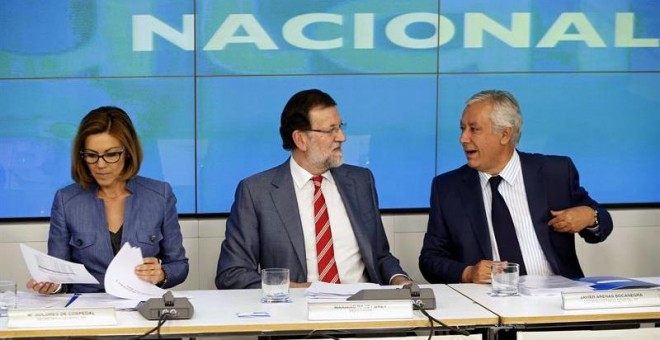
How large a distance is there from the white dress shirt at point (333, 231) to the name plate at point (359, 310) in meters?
0.98

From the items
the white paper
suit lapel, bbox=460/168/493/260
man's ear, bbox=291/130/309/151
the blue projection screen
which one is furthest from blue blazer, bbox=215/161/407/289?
the blue projection screen

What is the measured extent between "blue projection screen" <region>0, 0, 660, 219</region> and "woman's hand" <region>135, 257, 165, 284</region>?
54.8 inches

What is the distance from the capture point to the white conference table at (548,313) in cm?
318

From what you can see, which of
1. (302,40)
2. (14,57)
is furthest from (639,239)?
(14,57)

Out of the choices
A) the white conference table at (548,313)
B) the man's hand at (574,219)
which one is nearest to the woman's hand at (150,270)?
the white conference table at (548,313)

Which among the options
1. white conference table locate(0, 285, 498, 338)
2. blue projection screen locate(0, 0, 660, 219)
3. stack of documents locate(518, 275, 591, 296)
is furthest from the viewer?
blue projection screen locate(0, 0, 660, 219)

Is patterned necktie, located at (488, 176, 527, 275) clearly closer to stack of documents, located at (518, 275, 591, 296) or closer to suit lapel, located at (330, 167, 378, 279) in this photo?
stack of documents, located at (518, 275, 591, 296)

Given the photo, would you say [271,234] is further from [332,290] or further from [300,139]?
[332,290]

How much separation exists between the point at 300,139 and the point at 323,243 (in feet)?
1.47

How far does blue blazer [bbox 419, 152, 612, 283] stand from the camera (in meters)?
4.22

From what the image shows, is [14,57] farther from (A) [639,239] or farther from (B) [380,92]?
(A) [639,239]

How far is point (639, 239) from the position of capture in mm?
5379

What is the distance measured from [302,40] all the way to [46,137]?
1385 millimetres

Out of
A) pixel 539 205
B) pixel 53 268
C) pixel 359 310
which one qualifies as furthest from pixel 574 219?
pixel 53 268
